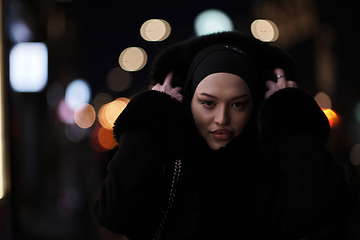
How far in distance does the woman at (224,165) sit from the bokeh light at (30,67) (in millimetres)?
5267

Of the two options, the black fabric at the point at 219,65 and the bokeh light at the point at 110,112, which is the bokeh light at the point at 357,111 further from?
the bokeh light at the point at 110,112

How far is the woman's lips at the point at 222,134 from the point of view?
5.02 ft

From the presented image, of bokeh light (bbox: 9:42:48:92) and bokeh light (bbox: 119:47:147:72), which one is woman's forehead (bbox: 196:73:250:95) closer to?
bokeh light (bbox: 119:47:147:72)

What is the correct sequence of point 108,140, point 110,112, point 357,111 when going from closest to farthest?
1. point 357,111
2. point 108,140
3. point 110,112

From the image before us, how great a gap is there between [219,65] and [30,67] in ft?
21.6

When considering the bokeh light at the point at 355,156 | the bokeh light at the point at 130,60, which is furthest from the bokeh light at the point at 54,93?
the bokeh light at the point at 355,156

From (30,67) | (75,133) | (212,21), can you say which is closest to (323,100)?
(212,21)

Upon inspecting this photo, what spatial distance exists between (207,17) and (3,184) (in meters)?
7.18

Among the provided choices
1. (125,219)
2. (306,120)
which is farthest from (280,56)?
(125,219)

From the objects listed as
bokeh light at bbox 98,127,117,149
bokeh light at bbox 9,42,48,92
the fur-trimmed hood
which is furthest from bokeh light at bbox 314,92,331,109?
bokeh light at bbox 9,42,48,92

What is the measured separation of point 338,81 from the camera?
757 centimetres

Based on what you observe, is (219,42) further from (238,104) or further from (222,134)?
(222,134)

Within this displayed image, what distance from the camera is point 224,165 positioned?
1.50 meters

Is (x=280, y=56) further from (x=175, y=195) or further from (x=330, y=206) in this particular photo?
(x=175, y=195)
